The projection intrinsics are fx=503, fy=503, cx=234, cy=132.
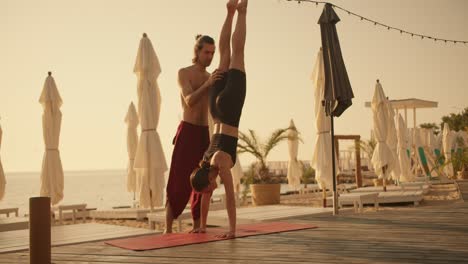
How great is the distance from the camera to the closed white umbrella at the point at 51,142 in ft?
31.9

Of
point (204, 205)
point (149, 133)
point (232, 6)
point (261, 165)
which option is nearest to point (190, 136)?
point (204, 205)

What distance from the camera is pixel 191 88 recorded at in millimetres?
4699

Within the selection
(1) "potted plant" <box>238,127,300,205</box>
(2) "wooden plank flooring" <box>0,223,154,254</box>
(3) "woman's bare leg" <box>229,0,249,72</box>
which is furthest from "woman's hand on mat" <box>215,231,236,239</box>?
(1) "potted plant" <box>238,127,300,205</box>

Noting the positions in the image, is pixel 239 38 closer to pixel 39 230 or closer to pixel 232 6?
pixel 232 6

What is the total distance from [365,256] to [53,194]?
776 cm

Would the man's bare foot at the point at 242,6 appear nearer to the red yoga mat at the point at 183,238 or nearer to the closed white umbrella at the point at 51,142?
the red yoga mat at the point at 183,238

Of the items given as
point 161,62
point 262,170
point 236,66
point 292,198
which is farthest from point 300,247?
point 292,198

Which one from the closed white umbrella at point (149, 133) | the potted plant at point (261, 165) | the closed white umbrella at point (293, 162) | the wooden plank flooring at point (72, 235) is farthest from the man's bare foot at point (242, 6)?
the closed white umbrella at point (293, 162)

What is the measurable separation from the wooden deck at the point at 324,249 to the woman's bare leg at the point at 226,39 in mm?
1512

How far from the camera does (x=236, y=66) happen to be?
421 cm

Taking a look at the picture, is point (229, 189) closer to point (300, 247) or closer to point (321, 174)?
point (300, 247)

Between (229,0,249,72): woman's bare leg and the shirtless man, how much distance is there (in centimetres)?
51

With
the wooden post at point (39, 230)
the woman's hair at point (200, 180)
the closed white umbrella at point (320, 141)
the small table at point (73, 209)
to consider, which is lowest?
the small table at point (73, 209)

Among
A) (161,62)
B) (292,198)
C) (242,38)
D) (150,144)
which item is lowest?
Answer: (292,198)
